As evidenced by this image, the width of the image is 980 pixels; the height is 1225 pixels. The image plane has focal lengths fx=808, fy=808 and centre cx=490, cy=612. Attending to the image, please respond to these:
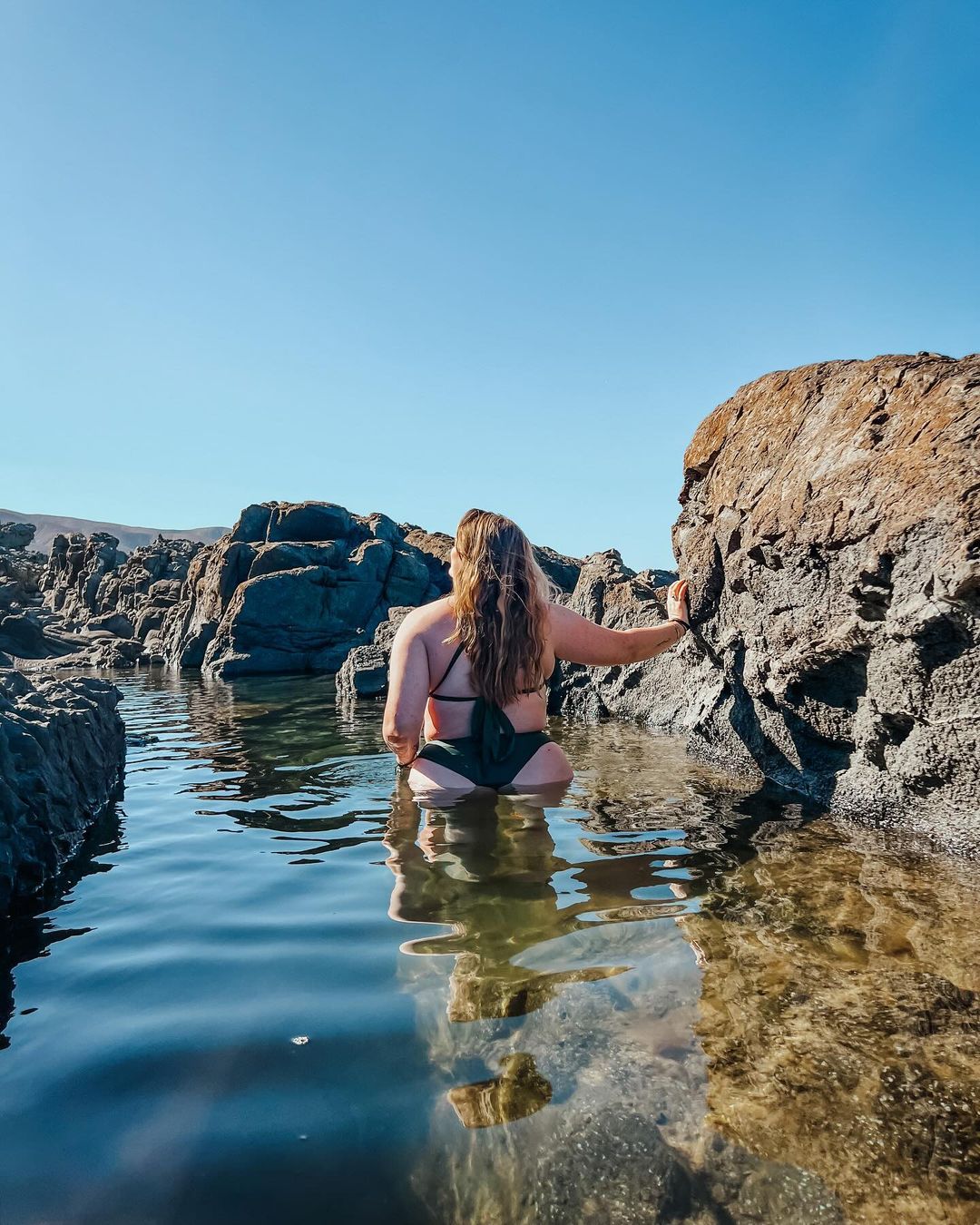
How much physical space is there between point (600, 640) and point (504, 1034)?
3.12 metres

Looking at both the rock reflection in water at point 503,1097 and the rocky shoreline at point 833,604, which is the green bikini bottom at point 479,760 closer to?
the rocky shoreline at point 833,604

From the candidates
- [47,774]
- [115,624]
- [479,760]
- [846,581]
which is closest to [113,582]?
[115,624]

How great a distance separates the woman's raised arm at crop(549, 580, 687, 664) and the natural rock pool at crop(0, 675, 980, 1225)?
1164 mm

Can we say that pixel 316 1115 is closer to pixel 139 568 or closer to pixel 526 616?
pixel 526 616

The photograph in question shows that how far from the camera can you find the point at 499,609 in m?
4.48

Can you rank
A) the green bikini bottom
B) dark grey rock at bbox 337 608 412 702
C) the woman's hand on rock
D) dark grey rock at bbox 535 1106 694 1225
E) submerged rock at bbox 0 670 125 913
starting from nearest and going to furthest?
dark grey rock at bbox 535 1106 694 1225
submerged rock at bbox 0 670 125 913
the green bikini bottom
the woman's hand on rock
dark grey rock at bbox 337 608 412 702

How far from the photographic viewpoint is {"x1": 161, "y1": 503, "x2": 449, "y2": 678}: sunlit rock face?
1193 inches

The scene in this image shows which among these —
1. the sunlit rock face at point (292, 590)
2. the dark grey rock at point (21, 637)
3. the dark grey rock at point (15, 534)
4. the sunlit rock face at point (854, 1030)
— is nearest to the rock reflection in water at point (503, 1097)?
the sunlit rock face at point (854, 1030)

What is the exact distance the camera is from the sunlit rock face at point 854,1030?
5.71ft

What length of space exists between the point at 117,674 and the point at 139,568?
2466 cm

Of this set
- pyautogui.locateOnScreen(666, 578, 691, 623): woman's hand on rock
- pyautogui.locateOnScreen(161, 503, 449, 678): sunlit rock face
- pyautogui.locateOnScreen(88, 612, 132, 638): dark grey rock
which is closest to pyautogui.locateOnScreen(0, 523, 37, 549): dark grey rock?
pyautogui.locateOnScreen(88, 612, 132, 638): dark grey rock

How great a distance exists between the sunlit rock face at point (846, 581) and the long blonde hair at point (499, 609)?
1808 mm

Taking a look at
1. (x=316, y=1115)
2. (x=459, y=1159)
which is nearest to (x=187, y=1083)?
(x=316, y=1115)

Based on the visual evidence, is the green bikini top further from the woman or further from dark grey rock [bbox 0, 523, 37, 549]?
dark grey rock [bbox 0, 523, 37, 549]
